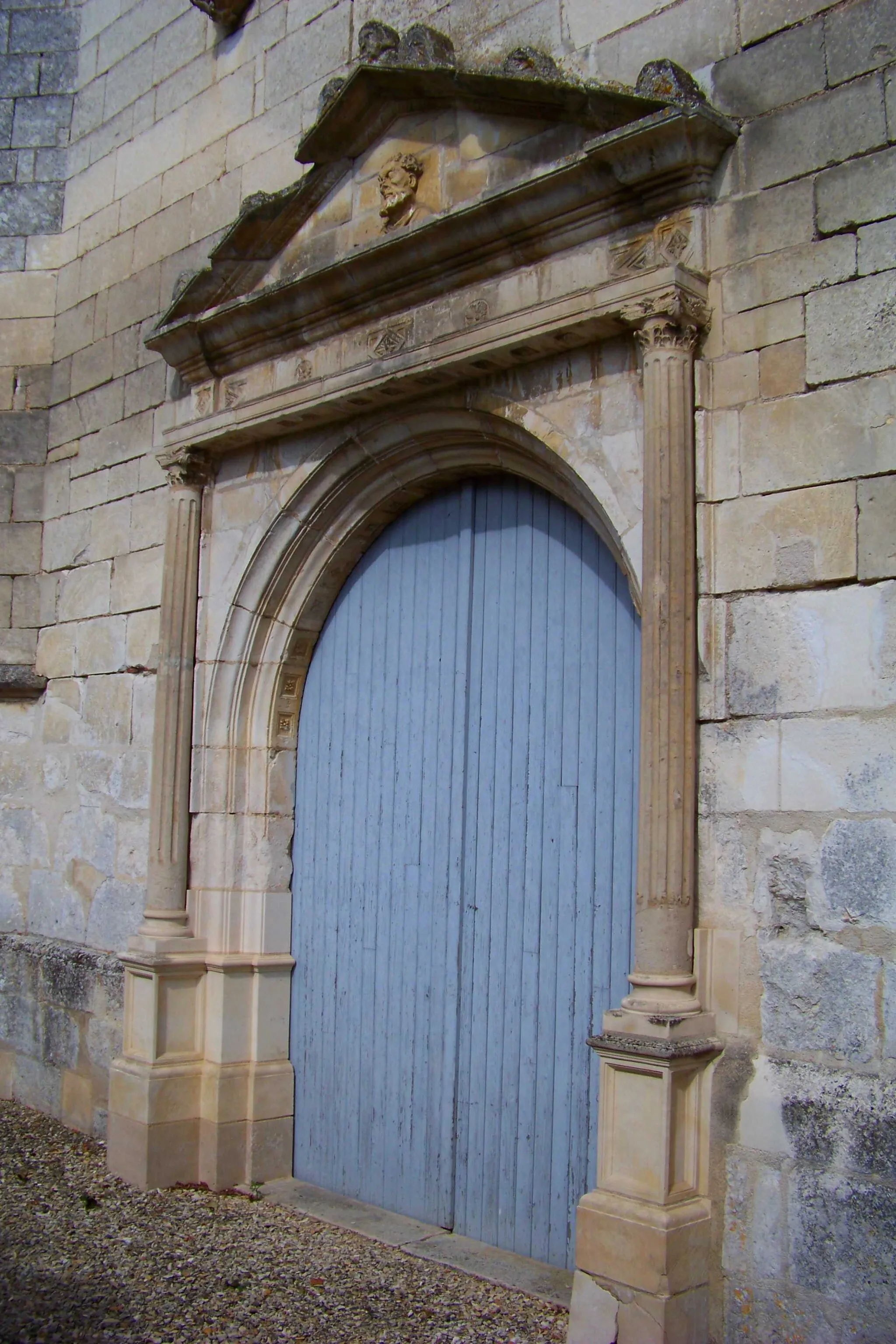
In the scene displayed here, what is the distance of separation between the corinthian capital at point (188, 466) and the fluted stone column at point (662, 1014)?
7.22 ft

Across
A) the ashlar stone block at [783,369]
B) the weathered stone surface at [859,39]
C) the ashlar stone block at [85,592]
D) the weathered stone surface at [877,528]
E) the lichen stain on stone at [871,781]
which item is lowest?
the lichen stain on stone at [871,781]

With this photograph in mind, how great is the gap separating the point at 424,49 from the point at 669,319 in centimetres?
155

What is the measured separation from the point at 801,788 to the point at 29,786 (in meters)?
4.30

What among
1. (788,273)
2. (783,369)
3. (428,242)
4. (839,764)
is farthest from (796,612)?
(428,242)

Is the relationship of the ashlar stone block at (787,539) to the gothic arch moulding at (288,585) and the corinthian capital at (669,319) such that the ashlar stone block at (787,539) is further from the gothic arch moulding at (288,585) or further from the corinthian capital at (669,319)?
the gothic arch moulding at (288,585)

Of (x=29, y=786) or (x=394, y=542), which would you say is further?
(x=29, y=786)

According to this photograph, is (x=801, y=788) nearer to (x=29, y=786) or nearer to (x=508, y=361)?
(x=508, y=361)

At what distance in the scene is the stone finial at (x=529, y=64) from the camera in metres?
4.02

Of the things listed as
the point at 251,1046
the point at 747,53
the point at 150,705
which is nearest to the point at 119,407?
the point at 150,705

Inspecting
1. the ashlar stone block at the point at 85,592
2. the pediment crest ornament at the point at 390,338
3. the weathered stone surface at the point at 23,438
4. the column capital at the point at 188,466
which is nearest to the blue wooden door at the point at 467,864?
the pediment crest ornament at the point at 390,338

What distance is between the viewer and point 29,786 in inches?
251

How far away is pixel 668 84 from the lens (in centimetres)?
365

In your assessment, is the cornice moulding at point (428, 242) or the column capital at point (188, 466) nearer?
the cornice moulding at point (428, 242)

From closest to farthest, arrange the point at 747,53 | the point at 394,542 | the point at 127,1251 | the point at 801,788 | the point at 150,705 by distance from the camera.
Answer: the point at 801,788 → the point at 747,53 → the point at 127,1251 → the point at 394,542 → the point at 150,705
